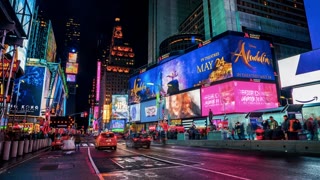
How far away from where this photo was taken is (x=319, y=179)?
703 cm

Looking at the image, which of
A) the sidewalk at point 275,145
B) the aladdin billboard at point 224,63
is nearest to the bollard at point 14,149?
the sidewalk at point 275,145

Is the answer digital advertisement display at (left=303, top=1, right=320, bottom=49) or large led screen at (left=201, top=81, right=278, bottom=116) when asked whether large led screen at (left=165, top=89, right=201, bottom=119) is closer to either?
large led screen at (left=201, top=81, right=278, bottom=116)

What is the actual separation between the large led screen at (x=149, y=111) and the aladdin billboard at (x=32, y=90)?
102 ft

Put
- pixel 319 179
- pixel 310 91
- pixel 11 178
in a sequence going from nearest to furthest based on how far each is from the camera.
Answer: pixel 319 179 → pixel 11 178 → pixel 310 91

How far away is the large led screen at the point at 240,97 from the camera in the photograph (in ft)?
152

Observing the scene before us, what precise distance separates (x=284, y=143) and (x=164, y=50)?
291 ft

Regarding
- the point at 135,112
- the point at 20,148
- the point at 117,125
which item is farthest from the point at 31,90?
the point at 117,125

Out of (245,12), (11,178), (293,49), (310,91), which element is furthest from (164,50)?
(11,178)

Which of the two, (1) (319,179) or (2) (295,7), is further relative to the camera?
(2) (295,7)

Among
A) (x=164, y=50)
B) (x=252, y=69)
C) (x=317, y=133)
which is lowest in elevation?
(x=317, y=133)

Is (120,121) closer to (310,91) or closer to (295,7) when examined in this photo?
(295,7)

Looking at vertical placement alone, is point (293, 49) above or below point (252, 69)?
above

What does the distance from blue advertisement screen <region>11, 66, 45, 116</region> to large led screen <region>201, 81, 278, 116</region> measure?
140ft

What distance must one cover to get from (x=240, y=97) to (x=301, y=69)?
694 inches
